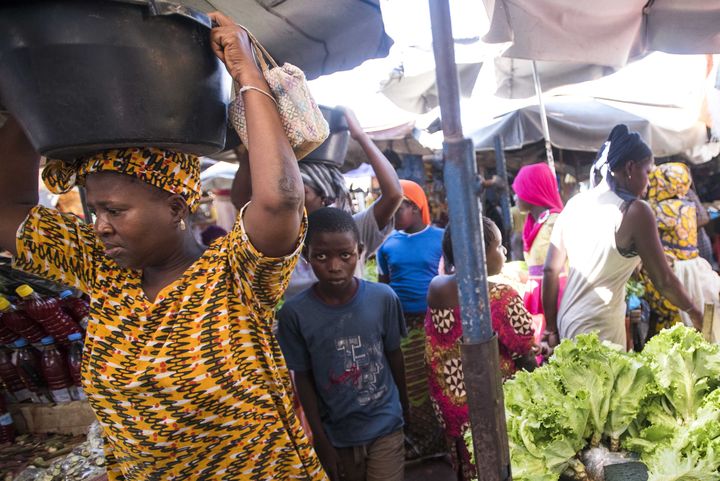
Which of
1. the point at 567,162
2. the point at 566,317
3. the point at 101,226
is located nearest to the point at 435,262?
the point at 566,317

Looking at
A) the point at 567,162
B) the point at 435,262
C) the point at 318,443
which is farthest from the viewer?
the point at 567,162

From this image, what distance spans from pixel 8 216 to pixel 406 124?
649 cm

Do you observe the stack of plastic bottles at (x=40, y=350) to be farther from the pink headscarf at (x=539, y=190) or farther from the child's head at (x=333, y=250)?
the pink headscarf at (x=539, y=190)

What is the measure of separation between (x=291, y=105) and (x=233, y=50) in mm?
193

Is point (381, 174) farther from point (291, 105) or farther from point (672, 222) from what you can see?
point (672, 222)

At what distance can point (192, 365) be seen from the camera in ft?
4.35

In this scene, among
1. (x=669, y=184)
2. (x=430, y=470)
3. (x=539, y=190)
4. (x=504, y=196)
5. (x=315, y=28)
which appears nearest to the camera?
(x=315, y=28)

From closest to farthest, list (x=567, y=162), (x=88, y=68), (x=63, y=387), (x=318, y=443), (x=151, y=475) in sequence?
(x=88, y=68)
(x=151, y=475)
(x=318, y=443)
(x=63, y=387)
(x=567, y=162)

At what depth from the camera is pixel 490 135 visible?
7293 millimetres

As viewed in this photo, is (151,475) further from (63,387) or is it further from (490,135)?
(490,135)

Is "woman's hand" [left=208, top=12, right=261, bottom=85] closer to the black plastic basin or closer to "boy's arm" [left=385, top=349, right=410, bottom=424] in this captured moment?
the black plastic basin


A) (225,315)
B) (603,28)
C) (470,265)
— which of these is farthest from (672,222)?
(225,315)

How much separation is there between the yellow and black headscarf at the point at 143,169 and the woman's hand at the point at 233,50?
1.01 ft

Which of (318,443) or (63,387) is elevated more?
(63,387)
